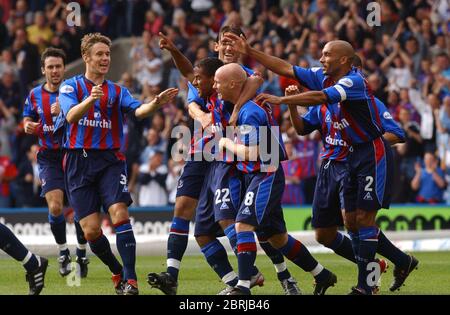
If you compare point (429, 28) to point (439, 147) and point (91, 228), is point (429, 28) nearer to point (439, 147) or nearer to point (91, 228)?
point (439, 147)

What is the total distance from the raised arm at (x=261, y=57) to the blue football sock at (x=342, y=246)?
1870 millimetres

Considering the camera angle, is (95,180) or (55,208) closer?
(95,180)

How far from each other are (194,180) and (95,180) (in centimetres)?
104

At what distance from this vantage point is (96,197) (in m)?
11.8

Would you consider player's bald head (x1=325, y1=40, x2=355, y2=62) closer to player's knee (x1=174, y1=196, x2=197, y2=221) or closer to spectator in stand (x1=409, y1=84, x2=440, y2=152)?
player's knee (x1=174, y1=196, x2=197, y2=221)

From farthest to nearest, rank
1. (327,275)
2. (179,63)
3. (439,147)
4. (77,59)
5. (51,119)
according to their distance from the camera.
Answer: (77,59)
(439,147)
(51,119)
(179,63)
(327,275)

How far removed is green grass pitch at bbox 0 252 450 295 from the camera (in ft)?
40.0

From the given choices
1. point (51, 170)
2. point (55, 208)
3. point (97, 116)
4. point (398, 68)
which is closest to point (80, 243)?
point (55, 208)

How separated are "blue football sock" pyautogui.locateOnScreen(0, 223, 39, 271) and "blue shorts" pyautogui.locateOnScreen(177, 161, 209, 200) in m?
1.80

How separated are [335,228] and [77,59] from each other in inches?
583

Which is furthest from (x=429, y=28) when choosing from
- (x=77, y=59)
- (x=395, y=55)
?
(x=77, y=59)

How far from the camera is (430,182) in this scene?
65.9ft

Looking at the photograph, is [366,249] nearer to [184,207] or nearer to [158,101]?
[184,207]

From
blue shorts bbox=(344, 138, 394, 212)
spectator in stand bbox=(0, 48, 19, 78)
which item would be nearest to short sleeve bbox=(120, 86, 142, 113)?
blue shorts bbox=(344, 138, 394, 212)
